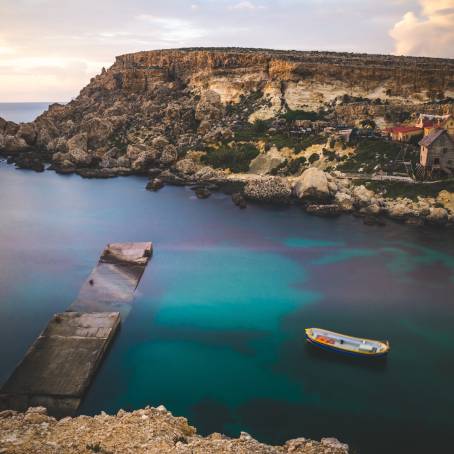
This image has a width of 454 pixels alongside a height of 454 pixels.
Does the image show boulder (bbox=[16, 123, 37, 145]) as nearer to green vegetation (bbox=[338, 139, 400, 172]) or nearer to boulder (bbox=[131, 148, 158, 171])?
boulder (bbox=[131, 148, 158, 171])

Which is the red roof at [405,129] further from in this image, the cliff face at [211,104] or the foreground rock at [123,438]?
the foreground rock at [123,438]

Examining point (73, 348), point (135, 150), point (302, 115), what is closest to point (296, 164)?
point (302, 115)

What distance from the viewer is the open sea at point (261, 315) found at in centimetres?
1925

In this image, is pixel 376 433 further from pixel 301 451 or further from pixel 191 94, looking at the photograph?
pixel 191 94

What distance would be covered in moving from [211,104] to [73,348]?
5885cm

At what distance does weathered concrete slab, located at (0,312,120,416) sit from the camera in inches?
753

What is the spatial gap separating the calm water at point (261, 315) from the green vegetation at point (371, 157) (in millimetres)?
10410

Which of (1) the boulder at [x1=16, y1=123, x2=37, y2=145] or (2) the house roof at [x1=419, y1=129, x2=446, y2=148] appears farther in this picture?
(1) the boulder at [x1=16, y1=123, x2=37, y2=145]

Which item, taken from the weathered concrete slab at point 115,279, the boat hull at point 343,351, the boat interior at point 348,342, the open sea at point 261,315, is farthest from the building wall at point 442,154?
the weathered concrete slab at point 115,279

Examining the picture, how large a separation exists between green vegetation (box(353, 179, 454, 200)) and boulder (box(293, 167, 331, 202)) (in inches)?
182

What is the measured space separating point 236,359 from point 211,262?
12666 mm

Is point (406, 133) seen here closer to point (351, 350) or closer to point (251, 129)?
point (251, 129)

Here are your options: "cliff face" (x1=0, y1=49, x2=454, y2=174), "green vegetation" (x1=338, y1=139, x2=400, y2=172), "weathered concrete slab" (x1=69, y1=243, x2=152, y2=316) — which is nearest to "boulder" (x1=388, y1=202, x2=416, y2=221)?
"green vegetation" (x1=338, y1=139, x2=400, y2=172)

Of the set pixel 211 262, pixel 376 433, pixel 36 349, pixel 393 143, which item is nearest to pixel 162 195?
pixel 211 262
